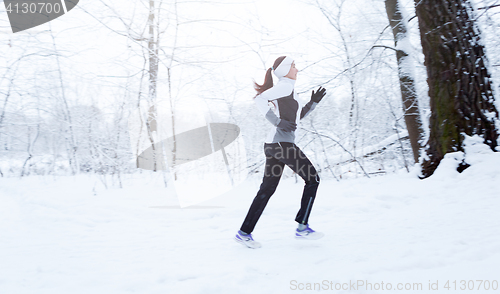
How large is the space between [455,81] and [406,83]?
1.63 meters

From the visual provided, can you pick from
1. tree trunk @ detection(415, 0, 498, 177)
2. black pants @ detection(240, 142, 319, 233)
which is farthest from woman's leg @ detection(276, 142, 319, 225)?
tree trunk @ detection(415, 0, 498, 177)

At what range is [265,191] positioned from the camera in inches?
103

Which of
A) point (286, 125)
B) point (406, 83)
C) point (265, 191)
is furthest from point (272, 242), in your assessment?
point (406, 83)

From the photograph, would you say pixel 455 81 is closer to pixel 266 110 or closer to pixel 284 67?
pixel 284 67

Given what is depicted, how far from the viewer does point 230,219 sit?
385 centimetres

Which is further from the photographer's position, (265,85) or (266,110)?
(265,85)

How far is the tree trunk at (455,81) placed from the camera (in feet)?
12.9

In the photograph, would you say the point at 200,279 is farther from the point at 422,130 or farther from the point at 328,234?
the point at 422,130

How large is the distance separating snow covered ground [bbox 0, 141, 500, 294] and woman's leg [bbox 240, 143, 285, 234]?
23cm

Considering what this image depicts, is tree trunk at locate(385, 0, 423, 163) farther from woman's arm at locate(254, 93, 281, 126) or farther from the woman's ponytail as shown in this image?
woman's arm at locate(254, 93, 281, 126)

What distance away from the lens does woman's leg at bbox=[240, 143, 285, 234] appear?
2605 mm

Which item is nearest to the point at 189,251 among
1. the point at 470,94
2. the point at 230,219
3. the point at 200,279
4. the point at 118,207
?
the point at 200,279

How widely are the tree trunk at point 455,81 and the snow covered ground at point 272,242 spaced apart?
0.93 feet

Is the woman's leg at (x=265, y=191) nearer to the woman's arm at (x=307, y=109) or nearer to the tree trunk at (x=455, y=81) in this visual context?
the woman's arm at (x=307, y=109)
